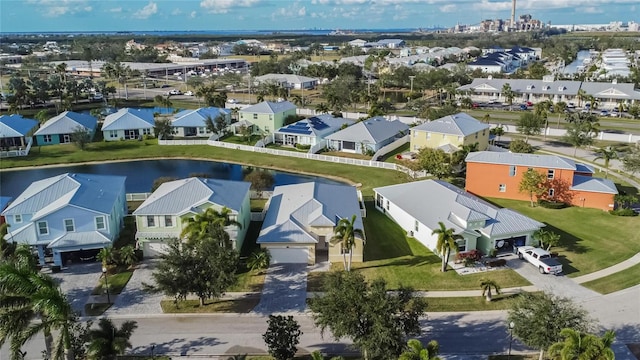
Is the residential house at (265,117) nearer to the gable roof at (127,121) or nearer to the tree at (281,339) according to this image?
the gable roof at (127,121)

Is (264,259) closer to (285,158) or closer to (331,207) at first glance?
(331,207)

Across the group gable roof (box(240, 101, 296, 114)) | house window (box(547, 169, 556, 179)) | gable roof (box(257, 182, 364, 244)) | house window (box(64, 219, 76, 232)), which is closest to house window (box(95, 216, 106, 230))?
house window (box(64, 219, 76, 232))

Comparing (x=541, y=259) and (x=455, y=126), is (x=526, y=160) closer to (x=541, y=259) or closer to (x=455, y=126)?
(x=455, y=126)

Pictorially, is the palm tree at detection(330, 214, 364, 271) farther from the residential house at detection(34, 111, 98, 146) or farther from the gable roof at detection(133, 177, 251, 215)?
the residential house at detection(34, 111, 98, 146)

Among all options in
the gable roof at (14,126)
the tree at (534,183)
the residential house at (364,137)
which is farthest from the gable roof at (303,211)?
the gable roof at (14,126)

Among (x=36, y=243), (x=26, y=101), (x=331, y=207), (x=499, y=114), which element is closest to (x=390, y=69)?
(x=499, y=114)
